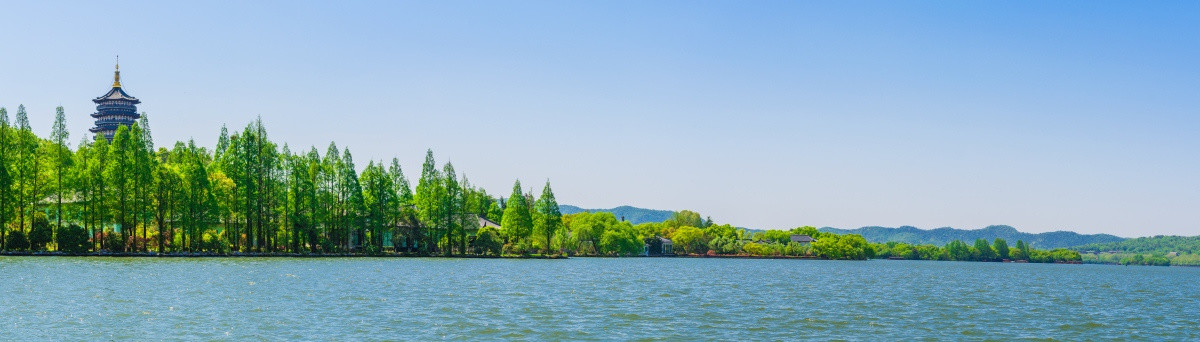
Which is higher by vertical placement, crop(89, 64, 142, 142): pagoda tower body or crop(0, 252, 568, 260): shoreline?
crop(89, 64, 142, 142): pagoda tower body

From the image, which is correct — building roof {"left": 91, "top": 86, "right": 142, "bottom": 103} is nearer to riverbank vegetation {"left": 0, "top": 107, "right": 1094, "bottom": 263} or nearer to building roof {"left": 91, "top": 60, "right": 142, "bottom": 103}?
building roof {"left": 91, "top": 60, "right": 142, "bottom": 103}

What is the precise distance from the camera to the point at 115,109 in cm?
16325

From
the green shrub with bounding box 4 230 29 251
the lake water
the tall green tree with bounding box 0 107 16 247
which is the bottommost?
the lake water

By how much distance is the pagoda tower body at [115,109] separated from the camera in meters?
163

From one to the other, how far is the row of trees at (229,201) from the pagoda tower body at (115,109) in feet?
233

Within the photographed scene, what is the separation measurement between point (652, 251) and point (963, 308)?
136050 millimetres

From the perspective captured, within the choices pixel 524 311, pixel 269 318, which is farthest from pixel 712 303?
pixel 269 318

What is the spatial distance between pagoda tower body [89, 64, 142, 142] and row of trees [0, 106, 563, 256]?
233 ft

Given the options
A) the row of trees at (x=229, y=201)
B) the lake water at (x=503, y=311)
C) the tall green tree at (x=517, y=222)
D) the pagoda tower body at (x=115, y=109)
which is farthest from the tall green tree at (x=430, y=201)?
the pagoda tower body at (x=115, y=109)

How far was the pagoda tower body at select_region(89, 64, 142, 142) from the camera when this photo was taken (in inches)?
6417

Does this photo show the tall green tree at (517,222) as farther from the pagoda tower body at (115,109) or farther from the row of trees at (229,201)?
the pagoda tower body at (115,109)

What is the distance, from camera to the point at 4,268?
5097 centimetres

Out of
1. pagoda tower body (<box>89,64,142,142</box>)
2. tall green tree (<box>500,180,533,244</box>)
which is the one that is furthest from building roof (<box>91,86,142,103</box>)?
tall green tree (<box>500,180,533,244</box>)

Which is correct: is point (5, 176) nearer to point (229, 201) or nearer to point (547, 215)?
point (229, 201)
